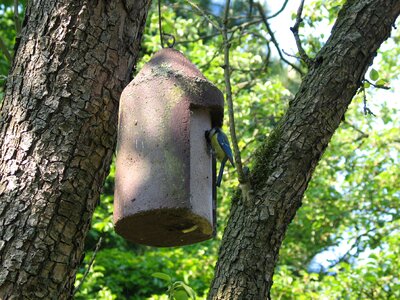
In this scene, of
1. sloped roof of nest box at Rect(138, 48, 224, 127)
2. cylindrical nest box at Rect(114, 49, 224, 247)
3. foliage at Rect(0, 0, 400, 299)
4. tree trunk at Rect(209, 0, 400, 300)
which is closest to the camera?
cylindrical nest box at Rect(114, 49, 224, 247)

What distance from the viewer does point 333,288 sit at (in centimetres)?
650

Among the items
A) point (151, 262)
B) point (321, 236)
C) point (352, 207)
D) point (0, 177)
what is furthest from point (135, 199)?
point (321, 236)

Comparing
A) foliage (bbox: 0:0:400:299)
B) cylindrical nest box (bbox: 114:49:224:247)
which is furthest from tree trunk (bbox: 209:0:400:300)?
foliage (bbox: 0:0:400:299)

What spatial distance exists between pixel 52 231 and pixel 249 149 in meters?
5.00

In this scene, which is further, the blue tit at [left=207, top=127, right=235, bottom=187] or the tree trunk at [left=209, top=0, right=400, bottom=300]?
the tree trunk at [left=209, top=0, right=400, bottom=300]

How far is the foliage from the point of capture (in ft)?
22.4

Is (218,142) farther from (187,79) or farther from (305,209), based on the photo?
(305,209)

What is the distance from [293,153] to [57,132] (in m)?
1.00

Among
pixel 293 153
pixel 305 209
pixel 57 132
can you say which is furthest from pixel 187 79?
pixel 305 209

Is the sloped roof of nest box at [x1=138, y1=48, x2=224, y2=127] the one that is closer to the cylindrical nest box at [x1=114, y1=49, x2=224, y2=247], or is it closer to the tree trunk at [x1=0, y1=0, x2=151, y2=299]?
the cylindrical nest box at [x1=114, y1=49, x2=224, y2=247]

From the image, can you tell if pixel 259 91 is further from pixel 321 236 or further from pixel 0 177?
pixel 0 177

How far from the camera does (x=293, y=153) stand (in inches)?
106

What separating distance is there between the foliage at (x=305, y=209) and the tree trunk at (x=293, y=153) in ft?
10.9

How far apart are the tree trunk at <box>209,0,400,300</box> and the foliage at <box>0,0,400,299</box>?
3.33 m
